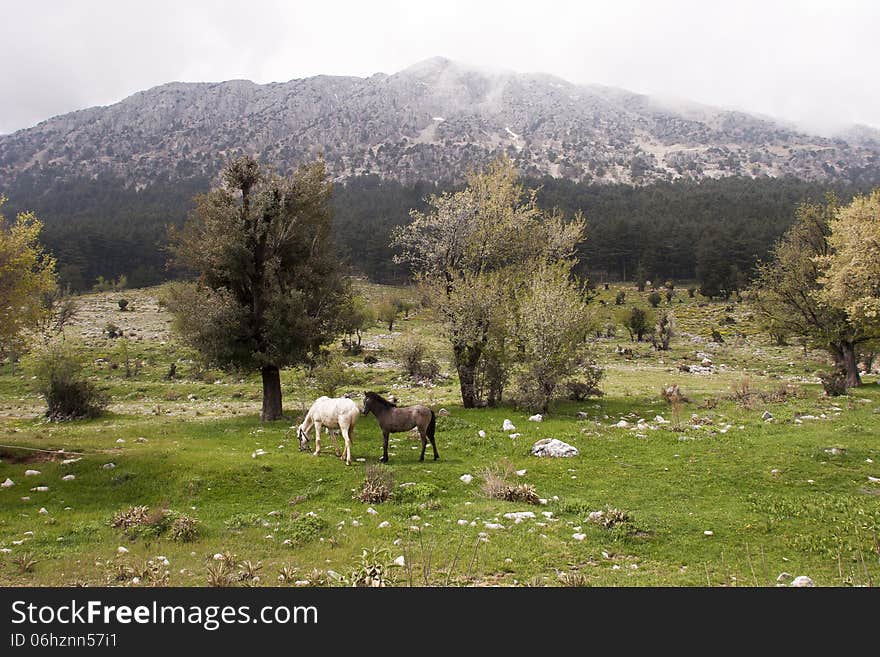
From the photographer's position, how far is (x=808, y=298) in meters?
32.9

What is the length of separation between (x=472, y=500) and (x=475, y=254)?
53.1 feet

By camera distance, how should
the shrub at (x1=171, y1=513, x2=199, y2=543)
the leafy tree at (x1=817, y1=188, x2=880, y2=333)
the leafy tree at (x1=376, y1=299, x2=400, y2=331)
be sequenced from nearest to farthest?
the shrub at (x1=171, y1=513, x2=199, y2=543), the leafy tree at (x1=817, y1=188, x2=880, y2=333), the leafy tree at (x1=376, y1=299, x2=400, y2=331)

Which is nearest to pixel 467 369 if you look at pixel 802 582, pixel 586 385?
pixel 586 385

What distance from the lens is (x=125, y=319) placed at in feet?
238

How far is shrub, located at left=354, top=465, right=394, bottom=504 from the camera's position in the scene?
11844mm

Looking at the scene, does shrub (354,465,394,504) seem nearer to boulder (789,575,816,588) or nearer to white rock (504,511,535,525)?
white rock (504,511,535,525)

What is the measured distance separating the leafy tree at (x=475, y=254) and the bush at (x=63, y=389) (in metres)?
18.1

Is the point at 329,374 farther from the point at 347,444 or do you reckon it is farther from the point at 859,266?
the point at 859,266

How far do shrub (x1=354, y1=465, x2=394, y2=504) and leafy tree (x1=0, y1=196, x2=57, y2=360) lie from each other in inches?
469

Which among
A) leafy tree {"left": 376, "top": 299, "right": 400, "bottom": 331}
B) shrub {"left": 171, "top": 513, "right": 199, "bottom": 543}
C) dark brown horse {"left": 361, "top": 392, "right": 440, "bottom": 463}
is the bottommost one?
shrub {"left": 171, "top": 513, "right": 199, "bottom": 543}

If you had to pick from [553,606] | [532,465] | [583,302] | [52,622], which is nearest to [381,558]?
[553,606]

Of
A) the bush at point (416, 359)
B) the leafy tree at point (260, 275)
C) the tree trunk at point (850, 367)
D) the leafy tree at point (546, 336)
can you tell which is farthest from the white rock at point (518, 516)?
the tree trunk at point (850, 367)

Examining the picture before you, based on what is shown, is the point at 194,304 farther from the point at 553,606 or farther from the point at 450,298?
the point at 553,606

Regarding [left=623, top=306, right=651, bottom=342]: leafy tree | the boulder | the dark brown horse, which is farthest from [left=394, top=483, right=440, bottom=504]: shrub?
[left=623, top=306, right=651, bottom=342]: leafy tree
